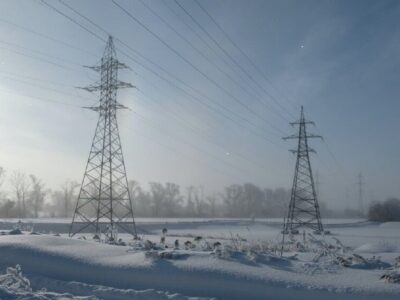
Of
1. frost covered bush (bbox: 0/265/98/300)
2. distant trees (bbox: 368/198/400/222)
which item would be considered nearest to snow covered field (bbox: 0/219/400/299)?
frost covered bush (bbox: 0/265/98/300)

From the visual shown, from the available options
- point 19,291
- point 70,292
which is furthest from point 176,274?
point 19,291

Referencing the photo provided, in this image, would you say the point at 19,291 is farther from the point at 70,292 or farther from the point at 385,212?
the point at 385,212

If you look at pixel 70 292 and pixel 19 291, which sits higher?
pixel 19 291

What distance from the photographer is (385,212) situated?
8438 cm

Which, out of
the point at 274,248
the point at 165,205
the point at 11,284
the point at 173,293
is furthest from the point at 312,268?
the point at 165,205

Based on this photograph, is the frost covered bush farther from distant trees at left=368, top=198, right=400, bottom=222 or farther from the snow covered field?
distant trees at left=368, top=198, right=400, bottom=222

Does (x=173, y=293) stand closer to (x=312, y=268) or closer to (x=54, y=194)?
(x=312, y=268)

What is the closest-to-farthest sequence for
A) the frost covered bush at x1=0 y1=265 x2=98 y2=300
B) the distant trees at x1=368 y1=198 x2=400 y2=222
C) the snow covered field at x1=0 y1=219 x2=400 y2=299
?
the frost covered bush at x1=0 y1=265 x2=98 y2=300 < the snow covered field at x1=0 y1=219 x2=400 y2=299 < the distant trees at x1=368 y1=198 x2=400 y2=222

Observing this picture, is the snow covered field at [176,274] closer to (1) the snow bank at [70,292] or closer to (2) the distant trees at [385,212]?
(1) the snow bank at [70,292]

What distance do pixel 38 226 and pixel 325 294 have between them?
1658 inches

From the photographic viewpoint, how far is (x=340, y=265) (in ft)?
32.2

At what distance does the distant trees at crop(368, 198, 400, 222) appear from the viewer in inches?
3280

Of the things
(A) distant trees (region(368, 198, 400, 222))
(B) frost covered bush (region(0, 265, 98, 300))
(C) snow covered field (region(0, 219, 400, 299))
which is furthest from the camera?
(A) distant trees (region(368, 198, 400, 222))

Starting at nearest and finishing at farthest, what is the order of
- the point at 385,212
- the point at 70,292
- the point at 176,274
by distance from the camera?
the point at 70,292 → the point at 176,274 → the point at 385,212
